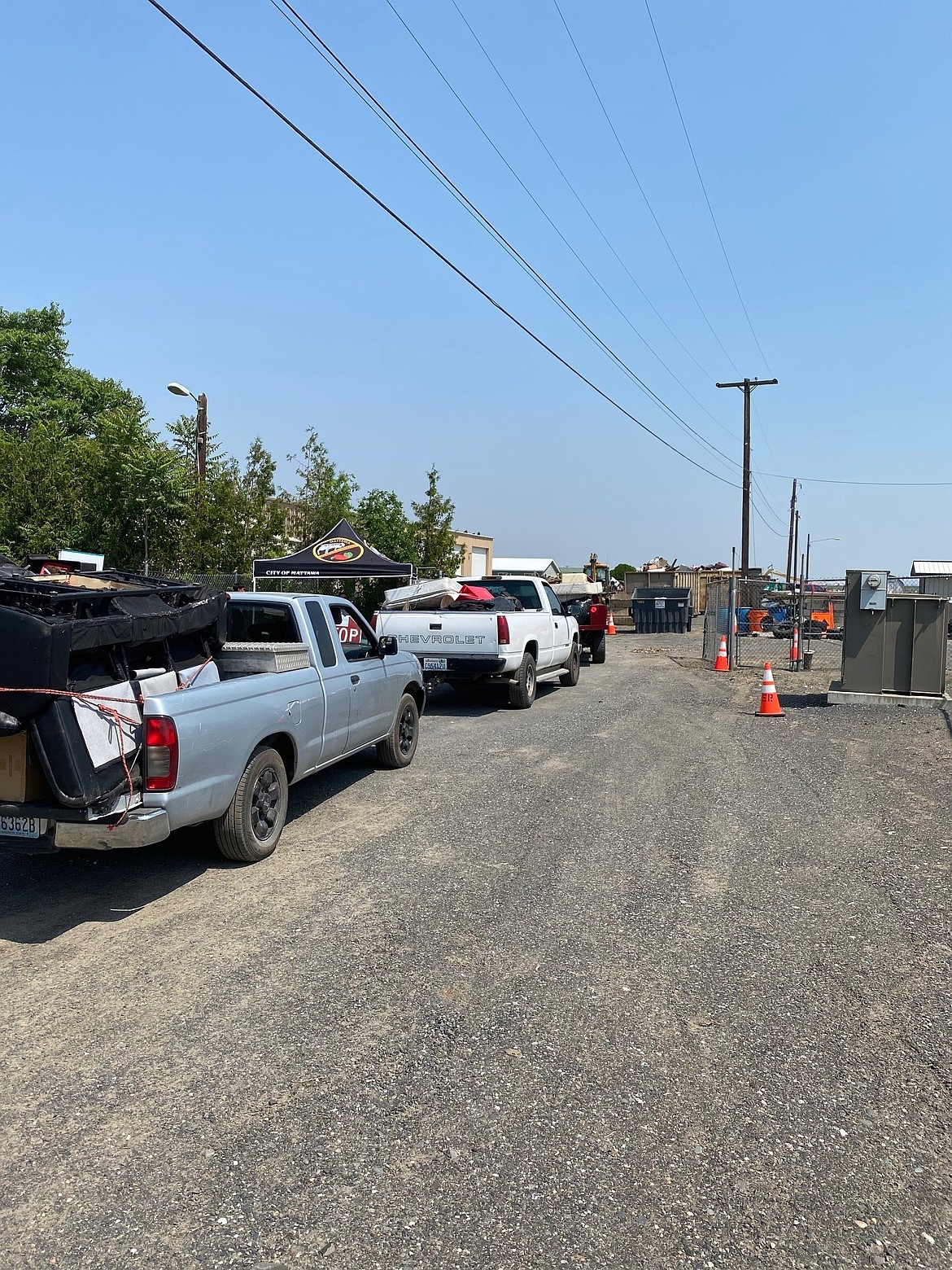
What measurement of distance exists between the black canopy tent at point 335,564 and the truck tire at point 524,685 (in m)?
6.38

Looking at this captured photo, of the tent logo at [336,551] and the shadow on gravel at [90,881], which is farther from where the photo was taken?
the tent logo at [336,551]

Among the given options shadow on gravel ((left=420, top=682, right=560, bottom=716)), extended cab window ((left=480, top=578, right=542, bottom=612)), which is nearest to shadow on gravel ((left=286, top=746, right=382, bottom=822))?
shadow on gravel ((left=420, top=682, right=560, bottom=716))

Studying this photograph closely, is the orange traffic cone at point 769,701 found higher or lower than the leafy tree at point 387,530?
lower

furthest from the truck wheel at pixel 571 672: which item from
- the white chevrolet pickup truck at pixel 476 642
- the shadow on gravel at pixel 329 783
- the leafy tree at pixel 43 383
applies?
the leafy tree at pixel 43 383

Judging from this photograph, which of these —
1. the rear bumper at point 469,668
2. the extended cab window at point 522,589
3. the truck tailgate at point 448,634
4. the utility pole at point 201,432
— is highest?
the utility pole at point 201,432

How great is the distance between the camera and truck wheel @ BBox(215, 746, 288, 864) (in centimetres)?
586

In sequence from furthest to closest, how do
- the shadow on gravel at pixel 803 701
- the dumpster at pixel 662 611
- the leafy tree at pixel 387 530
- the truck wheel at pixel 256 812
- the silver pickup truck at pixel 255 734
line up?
the dumpster at pixel 662 611, the leafy tree at pixel 387 530, the shadow on gravel at pixel 803 701, the truck wheel at pixel 256 812, the silver pickup truck at pixel 255 734

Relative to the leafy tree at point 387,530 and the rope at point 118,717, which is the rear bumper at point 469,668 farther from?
the leafy tree at point 387,530

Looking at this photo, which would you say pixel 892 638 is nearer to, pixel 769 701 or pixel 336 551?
pixel 769 701

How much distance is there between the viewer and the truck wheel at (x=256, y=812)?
586 centimetres

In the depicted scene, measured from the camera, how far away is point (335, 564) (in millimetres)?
19797

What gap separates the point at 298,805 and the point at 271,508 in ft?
56.6

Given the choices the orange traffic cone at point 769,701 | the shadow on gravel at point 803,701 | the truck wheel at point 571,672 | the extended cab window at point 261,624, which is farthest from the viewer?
the truck wheel at point 571,672

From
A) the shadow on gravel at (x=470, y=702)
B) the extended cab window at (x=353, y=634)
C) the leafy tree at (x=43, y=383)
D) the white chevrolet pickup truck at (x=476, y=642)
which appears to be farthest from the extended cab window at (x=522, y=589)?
the leafy tree at (x=43, y=383)
